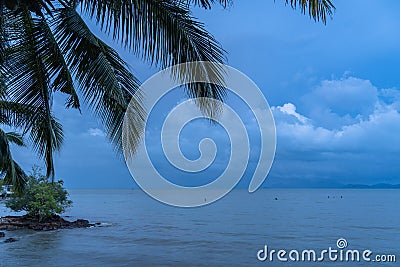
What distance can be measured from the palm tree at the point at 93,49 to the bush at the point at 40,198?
26.8 metres

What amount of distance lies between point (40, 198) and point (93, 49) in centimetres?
2942

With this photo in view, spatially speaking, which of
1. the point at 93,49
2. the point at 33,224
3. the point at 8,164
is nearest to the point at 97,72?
the point at 93,49

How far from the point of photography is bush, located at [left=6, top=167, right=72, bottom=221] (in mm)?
31734

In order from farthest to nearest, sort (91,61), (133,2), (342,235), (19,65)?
(342,235)
(19,65)
(91,61)
(133,2)

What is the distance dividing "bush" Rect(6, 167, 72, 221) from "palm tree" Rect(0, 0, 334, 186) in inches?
1054

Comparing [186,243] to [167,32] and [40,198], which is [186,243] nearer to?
[40,198]

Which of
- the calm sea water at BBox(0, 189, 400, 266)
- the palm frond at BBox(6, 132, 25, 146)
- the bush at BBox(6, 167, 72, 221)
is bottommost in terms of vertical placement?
the calm sea water at BBox(0, 189, 400, 266)

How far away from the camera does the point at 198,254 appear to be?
2723 cm

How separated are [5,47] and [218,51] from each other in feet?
8.56

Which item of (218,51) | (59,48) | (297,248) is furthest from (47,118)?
(297,248)

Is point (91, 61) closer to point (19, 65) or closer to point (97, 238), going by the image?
point (19, 65)

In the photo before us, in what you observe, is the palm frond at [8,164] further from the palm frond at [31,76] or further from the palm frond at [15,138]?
the palm frond at [31,76]

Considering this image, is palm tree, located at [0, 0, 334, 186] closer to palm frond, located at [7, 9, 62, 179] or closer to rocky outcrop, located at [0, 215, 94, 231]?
palm frond, located at [7, 9, 62, 179]

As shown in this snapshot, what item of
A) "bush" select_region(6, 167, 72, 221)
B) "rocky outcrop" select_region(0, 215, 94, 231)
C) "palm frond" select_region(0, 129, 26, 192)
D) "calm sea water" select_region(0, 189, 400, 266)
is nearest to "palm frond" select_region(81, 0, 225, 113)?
"palm frond" select_region(0, 129, 26, 192)
